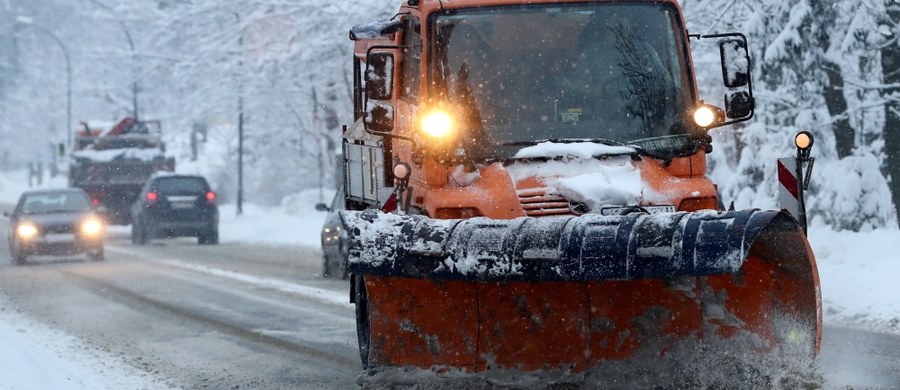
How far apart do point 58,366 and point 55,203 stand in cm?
1617

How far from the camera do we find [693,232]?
6.17 meters

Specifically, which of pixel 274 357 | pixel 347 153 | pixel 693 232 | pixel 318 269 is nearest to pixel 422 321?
pixel 693 232

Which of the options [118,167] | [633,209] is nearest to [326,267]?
[633,209]

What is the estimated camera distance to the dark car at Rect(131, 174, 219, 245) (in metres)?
29.0

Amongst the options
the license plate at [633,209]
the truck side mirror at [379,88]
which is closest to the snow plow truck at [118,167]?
the truck side mirror at [379,88]

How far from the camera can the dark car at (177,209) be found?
2902cm

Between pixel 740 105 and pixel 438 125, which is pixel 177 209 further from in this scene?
pixel 740 105

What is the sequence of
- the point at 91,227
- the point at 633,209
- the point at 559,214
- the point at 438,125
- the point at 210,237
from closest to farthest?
1. the point at 633,209
2. the point at 559,214
3. the point at 438,125
4. the point at 91,227
5. the point at 210,237

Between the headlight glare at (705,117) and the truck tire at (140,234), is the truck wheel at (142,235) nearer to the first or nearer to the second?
the truck tire at (140,234)

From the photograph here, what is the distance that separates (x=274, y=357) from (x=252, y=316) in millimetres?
3239

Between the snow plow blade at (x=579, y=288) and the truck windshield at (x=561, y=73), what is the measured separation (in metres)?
1.32

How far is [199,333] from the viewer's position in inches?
471

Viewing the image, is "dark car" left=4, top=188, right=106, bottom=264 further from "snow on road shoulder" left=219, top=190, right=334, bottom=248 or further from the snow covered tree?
the snow covered tree

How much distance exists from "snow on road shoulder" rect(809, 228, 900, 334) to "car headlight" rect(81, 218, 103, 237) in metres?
12.8
